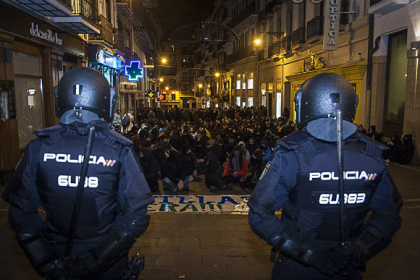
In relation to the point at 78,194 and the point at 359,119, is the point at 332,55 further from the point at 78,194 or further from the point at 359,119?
the point at 78,194

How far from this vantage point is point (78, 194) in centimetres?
220

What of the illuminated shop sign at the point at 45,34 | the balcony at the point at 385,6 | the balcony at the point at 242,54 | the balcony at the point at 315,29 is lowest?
the illuminated shop sign at the point at 45,34

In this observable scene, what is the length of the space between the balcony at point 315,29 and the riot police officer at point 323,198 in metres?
17.4

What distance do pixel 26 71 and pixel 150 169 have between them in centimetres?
524

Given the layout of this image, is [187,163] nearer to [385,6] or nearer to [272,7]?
[385,6]

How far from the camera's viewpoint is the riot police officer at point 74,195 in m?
2.26

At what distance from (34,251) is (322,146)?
1.98 m

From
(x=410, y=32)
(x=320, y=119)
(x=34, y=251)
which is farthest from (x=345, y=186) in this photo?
(x=410, y=32)

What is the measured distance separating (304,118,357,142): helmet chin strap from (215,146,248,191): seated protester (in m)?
6.97

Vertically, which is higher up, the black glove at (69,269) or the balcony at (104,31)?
the balcony at (104,31)

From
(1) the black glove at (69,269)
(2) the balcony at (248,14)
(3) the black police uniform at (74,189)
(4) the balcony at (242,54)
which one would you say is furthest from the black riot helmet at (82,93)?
(4) the balcony at (242,54)

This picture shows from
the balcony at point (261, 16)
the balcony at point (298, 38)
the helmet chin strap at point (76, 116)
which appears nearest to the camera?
the helmet chin strap at point (76, 116)

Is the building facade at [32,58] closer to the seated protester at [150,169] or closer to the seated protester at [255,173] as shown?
the seated protester at [150,169]

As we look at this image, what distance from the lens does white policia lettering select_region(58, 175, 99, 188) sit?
7.53ft
